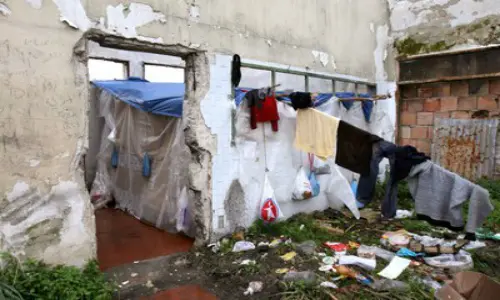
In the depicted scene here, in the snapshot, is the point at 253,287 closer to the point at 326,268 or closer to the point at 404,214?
the point at 326,268

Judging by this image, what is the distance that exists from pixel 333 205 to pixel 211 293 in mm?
3597

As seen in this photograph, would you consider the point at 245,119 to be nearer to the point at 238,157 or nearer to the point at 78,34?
the point at 238,157

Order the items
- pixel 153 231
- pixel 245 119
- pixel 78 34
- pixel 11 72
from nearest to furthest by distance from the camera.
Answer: pixel 11 72, pixel 78 34, pixel 245 119, pixel 153 231

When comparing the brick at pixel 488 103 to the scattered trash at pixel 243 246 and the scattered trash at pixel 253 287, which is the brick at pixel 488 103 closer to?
the scattered trash at pixel 243 246

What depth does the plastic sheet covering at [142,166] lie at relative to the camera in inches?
235

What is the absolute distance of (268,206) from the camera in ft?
18.2

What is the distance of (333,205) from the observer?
6.97 meters

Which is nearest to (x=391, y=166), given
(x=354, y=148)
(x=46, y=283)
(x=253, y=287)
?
(x=354, y=148)

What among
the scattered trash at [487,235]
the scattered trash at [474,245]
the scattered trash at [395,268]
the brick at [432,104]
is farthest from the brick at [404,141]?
the scattered trash at [395,268]

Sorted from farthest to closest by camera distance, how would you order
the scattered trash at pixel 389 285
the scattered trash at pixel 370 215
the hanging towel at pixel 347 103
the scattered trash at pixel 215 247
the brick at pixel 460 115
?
the brick at pixel 460 115 < the hanging towel at pixel 347 103 < the scattered trash at pixel 370 215 < the scattered trash at pixel 215 247 < the scattered trash at pixel 389 285

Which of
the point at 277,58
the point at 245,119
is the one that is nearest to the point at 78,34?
the point at 245,119

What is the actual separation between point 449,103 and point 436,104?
0.26 m

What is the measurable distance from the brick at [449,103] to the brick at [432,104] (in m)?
0.08

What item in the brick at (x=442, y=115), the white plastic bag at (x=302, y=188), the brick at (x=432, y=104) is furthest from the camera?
the brick at (x=432, y=104)
